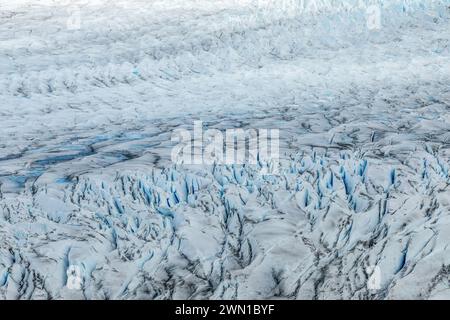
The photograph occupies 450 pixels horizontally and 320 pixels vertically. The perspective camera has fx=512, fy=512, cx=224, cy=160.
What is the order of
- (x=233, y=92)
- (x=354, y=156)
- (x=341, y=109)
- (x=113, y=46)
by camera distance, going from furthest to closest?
(x=113, y=46)
(x=233, y=92)
(x=341, y=109)
(x=354, y=156)

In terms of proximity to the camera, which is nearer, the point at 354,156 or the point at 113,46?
the point at 354,156

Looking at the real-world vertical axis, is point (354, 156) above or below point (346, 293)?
above

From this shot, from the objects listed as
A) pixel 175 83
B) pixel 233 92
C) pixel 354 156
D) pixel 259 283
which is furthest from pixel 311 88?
pixel 259 283

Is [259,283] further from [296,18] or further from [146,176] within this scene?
[296,18]

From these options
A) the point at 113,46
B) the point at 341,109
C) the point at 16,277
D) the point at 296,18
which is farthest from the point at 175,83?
the point at 16,277
